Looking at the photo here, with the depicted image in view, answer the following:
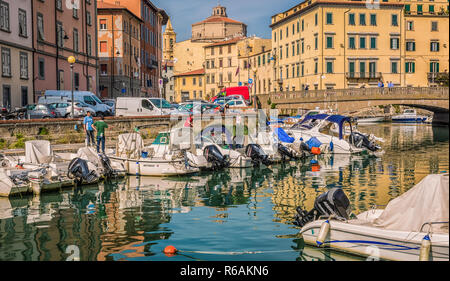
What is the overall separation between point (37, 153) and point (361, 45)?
53.8m

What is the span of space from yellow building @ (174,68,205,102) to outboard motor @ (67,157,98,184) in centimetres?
8557

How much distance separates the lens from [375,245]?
394 inches

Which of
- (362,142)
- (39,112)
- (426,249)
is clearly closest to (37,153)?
(39,112)

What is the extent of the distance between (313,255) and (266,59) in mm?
75519

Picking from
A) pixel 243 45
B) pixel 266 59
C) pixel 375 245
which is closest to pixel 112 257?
pixel 375 245

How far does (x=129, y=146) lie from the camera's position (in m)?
23.5

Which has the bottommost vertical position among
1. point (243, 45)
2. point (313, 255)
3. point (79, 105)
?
point (313, 255)

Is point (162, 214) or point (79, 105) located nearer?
point (162, 214)

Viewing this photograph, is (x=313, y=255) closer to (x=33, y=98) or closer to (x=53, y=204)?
(x=53, y=204)

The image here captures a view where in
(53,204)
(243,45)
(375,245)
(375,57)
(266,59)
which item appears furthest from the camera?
(243,45)

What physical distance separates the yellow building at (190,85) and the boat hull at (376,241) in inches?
3741

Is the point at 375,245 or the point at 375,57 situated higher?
the point at 375,57

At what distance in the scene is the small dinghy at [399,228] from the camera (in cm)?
Result: 907

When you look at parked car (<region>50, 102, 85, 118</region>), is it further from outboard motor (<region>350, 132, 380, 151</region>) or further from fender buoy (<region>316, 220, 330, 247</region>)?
fender buoy (<region>316, 220, 330, 247</region>)
